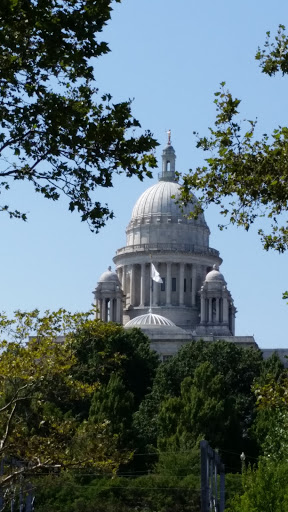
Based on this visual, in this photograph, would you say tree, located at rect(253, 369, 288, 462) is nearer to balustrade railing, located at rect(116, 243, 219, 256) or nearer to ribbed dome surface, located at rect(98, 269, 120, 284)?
ribbed dome surface, located at rect(98, 269, 120, 284)

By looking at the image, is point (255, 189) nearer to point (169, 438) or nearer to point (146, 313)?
point (169, 438)

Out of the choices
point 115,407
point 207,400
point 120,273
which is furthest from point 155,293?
point 207,400

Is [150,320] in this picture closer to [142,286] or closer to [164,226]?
[142,286]

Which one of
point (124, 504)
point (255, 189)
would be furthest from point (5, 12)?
point (124, 504)

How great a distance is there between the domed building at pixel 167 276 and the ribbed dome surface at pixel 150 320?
10.0 inches

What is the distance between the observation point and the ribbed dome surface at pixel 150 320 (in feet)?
528

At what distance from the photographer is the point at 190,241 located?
18125 cm

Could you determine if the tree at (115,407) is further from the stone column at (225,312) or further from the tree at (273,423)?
the stone column at (225,312)

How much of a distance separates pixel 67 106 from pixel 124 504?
189 ft

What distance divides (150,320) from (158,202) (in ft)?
87.4

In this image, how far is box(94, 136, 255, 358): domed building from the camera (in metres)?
168

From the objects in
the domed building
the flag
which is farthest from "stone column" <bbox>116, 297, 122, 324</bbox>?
the flag

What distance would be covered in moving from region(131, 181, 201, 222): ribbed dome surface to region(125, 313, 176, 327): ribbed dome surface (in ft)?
70.7

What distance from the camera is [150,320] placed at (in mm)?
162000
